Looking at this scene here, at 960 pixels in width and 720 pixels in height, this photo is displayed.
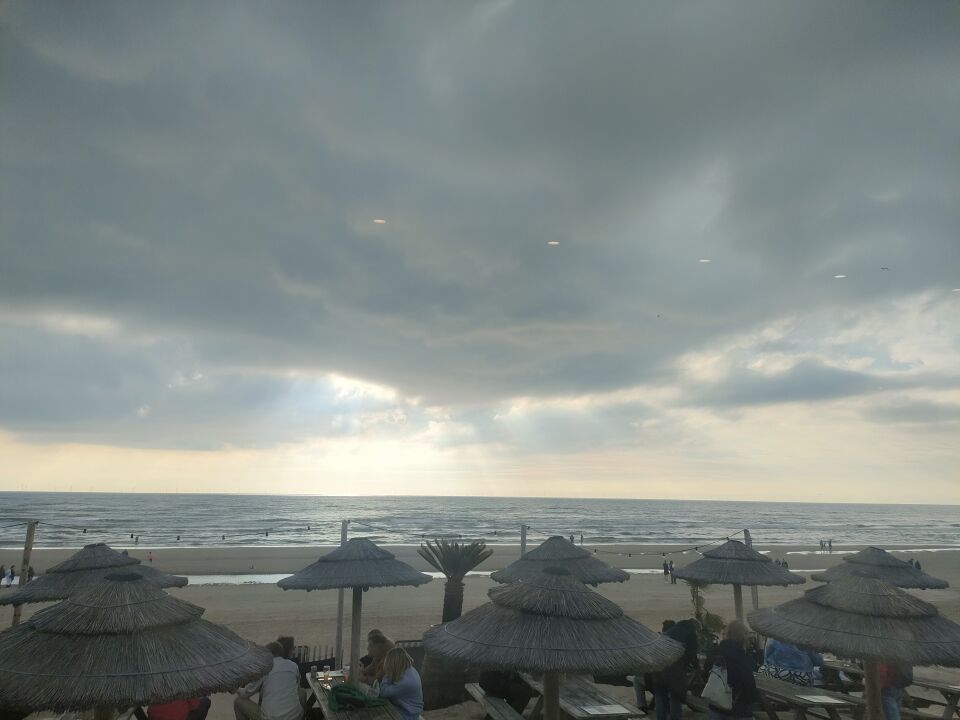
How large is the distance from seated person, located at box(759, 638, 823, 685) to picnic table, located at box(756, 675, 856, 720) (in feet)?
3.01

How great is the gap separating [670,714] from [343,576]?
4745mm

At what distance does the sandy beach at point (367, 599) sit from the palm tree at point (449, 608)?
0.83 ft

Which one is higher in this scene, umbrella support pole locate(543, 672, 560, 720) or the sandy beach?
umbrella support pole locate(543, 672, 560, 720)

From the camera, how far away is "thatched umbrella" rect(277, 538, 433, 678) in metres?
8.36

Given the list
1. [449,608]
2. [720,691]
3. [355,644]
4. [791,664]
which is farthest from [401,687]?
[791,664]

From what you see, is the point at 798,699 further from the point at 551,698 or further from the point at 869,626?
the point at 551,698

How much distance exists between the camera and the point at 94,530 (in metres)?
57.8

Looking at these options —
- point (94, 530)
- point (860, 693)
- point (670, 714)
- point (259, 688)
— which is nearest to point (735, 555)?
point (860, 693)

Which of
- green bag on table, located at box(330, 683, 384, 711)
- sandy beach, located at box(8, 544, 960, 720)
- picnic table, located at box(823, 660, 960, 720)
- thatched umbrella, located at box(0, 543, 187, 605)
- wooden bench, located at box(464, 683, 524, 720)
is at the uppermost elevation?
thatched umbrella, located at box(0, 543, 187, 605)

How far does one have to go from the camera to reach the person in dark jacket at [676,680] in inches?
280

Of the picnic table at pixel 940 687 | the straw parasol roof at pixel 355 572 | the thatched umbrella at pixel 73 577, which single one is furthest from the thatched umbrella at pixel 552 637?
the thatched umbrella at pixel 73 577

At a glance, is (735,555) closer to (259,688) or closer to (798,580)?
(798,580)

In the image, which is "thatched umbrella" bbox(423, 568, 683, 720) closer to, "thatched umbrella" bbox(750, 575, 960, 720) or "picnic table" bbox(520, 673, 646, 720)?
"picnic table" bbox(520, 673, 646, 720)

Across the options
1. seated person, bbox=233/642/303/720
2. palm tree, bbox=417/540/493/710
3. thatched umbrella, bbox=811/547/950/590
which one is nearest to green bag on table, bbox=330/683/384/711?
seated person, bbox=233/642/303/720
